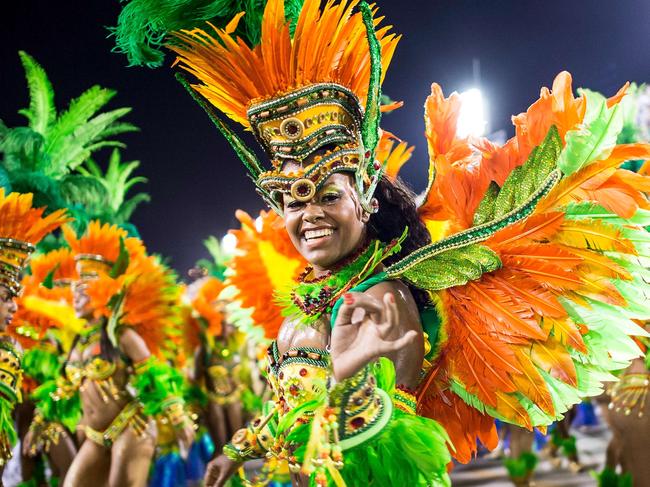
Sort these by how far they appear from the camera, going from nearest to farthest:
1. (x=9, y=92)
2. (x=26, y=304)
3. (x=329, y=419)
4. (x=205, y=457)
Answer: (x=329, y=419), (x=26, y=304), (x=9, y=92), (x=205, y=457)

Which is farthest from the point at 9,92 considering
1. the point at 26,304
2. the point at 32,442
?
the point at 32,442

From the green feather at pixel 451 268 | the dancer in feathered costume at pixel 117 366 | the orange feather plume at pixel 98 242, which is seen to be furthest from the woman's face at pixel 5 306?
the green feather at pixel 451 268

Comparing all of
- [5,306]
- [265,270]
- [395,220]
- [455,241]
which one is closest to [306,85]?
[395,220]

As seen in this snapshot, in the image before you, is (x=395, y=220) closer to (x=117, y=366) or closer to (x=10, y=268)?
(x=10, y=268)

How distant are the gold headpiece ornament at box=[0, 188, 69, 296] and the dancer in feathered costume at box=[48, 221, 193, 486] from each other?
2.82ft

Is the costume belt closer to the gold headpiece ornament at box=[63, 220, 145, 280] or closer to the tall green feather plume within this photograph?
the gold headpiece ornament at box=[63, 220, 145, 280]

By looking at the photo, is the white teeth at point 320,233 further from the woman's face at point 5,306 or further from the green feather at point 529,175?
the woman's face at point 5,306

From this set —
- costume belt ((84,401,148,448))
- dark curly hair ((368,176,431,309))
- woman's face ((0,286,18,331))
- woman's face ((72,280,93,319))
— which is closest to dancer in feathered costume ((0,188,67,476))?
woman's face ((0,286,18,331))

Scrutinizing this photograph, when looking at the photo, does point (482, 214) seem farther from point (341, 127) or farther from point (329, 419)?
Answer: point (329, 419)

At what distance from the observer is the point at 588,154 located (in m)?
2.08

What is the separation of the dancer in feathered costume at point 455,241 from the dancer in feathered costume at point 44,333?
444 centimetres

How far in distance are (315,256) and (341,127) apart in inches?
16.9

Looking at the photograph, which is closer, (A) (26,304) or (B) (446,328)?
(B) (446,328)

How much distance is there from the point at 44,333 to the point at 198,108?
2842 mm
